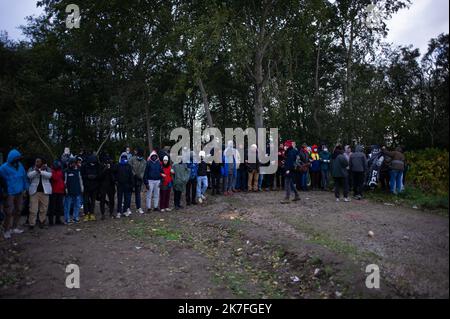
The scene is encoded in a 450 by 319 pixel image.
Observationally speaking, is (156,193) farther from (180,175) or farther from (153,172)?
(180,175)

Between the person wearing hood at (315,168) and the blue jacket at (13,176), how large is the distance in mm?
11392

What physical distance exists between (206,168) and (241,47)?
841cm

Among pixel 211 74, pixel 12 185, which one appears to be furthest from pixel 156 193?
pixel 211 74

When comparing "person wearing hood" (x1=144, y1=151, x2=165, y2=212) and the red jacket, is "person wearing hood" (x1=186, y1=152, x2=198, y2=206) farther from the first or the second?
the red jacket

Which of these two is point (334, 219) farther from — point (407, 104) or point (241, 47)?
point (407, 104)

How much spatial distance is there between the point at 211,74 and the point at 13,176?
960 inches

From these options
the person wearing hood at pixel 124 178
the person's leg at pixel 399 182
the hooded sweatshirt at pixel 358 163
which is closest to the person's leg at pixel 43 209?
the person wearing hood at pixel 124 178

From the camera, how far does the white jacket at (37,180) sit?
473 inches

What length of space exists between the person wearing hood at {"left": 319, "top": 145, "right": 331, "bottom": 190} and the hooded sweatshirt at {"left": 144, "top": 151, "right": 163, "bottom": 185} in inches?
287

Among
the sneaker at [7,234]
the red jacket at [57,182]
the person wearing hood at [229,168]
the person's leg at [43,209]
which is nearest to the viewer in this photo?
the sneaker at [7,234]

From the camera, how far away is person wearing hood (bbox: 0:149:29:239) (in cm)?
1103

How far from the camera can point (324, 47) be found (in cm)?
3575

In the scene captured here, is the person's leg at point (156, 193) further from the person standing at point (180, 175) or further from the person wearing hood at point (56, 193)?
the person wearing hood at point (56, 193)

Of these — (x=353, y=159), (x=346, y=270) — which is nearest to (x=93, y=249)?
(x=346, y=270)
